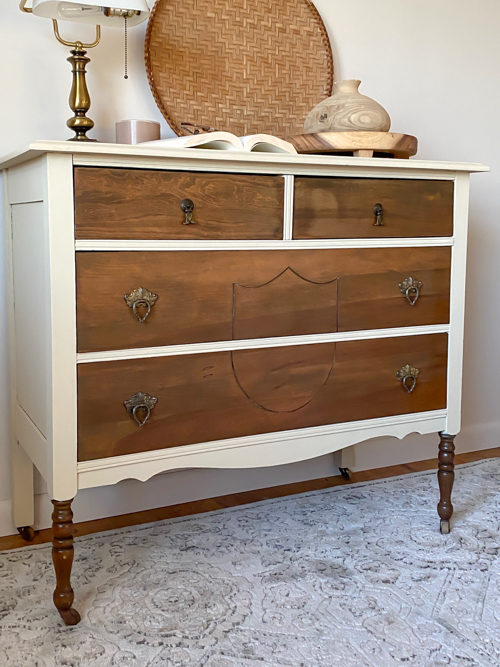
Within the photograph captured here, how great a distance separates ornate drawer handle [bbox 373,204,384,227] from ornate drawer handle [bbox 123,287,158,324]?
59 centimetres

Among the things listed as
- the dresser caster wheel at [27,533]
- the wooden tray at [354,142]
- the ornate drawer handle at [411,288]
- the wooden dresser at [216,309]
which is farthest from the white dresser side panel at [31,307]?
the ornate drawer handle at [411,288]

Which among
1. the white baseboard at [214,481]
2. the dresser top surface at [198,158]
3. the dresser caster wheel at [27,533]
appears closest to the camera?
the dresser top surface at [198,158]

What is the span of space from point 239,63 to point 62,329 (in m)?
1.06

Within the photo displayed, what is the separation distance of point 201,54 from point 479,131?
1113mm

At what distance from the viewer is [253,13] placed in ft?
6.61

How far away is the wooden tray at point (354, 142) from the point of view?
174 centimetres

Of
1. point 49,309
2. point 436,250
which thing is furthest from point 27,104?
point 436,250

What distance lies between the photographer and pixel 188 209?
1465 mm

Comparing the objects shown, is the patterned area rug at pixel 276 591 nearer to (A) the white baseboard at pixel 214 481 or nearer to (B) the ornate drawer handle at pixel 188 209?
(A) the white baseboard at pixel 214 481

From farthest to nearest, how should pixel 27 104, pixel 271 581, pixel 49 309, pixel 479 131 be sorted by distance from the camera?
1. pixel 479 131
2. pixel 27 104
3. pixel 271 581
4. pixel 49 309

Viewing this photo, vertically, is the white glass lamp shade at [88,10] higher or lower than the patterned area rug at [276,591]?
higher

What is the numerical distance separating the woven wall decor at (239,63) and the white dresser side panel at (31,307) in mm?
570

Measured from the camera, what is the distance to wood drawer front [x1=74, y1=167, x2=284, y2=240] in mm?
1380

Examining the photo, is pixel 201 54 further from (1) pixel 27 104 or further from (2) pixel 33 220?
(2) pixel 33 220
